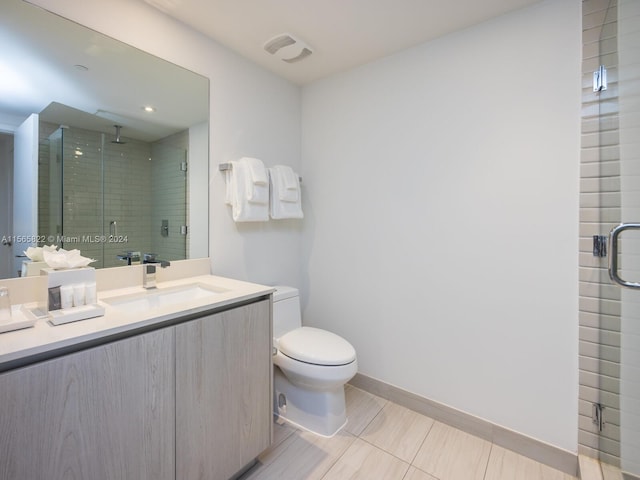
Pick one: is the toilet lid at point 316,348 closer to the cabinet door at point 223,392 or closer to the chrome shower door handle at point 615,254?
the cabinet door at point 223,392

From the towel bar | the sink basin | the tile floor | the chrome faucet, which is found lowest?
the tile floor

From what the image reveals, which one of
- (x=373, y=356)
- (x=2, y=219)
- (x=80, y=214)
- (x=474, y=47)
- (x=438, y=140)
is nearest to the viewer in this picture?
(x=2, y=219)

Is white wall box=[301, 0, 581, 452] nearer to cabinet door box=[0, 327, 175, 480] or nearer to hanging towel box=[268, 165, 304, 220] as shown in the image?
hanging towel box=[268, 165, 304, 220]

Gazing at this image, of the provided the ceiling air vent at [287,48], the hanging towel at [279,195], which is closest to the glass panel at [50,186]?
the hanging towel at [279,195]

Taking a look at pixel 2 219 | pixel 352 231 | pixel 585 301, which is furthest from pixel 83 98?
pixel 585 301

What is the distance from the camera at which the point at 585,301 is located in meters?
1.35

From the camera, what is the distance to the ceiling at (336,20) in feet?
4.79

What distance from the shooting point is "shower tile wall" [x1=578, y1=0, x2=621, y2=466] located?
1249mm

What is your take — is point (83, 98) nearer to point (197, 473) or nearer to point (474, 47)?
point (197, 473)

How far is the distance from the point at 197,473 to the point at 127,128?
154 cm

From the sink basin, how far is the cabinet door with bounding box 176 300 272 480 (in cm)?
18

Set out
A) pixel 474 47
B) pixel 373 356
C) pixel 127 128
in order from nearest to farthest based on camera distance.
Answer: pixel 127 128 < pixel 474 47 < pixel 373 356

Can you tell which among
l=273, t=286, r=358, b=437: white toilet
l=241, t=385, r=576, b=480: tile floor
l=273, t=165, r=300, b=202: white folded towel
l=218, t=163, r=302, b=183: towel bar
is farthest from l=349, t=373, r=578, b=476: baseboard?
l=218, t=163, r=302, b=183: towel bar

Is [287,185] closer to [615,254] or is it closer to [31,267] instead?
[31,267]
